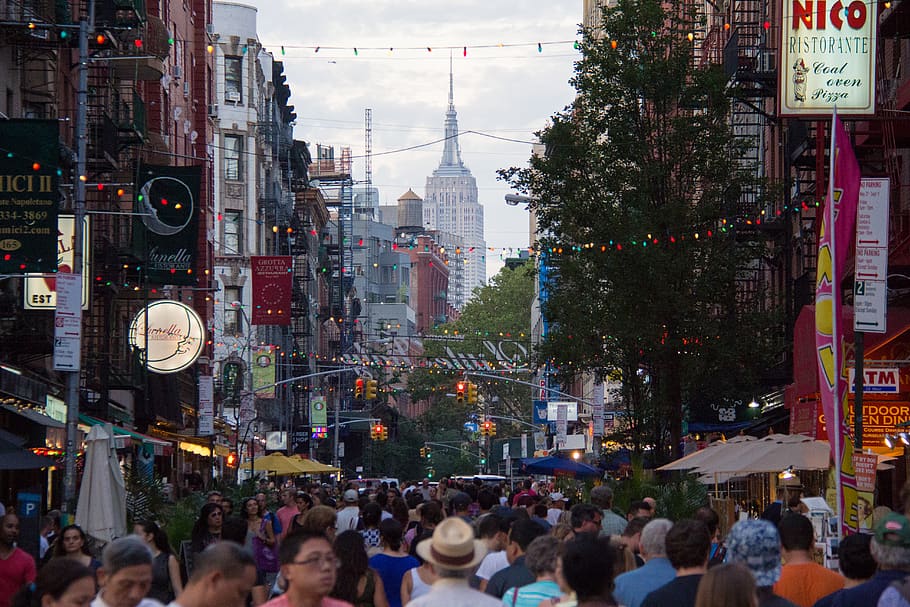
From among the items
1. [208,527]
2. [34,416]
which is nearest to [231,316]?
[34,416]

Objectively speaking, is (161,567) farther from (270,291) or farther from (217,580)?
(270,291)

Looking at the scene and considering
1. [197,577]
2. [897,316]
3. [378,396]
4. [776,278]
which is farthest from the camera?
[378,396]

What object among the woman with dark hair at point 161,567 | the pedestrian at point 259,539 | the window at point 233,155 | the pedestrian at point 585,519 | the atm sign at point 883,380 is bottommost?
the pedestrian at point 259,539

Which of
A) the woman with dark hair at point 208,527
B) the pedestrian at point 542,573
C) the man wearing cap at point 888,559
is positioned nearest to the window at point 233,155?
the woman with dark hair at point 208,527

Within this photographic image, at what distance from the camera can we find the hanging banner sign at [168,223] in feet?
106

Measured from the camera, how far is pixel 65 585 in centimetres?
766

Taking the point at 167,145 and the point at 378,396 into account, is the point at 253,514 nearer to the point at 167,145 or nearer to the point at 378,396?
the point at 167,145

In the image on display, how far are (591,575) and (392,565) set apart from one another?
→ 4.63 meters

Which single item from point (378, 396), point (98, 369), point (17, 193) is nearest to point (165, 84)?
point (98, 369)

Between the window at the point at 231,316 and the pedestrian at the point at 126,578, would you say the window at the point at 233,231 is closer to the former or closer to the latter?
the window at the point at 231,316

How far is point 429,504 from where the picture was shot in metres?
15.8

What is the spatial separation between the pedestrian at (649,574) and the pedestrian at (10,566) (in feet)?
17.9

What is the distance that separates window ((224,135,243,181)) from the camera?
74000 mm

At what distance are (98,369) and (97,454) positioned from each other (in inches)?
615
